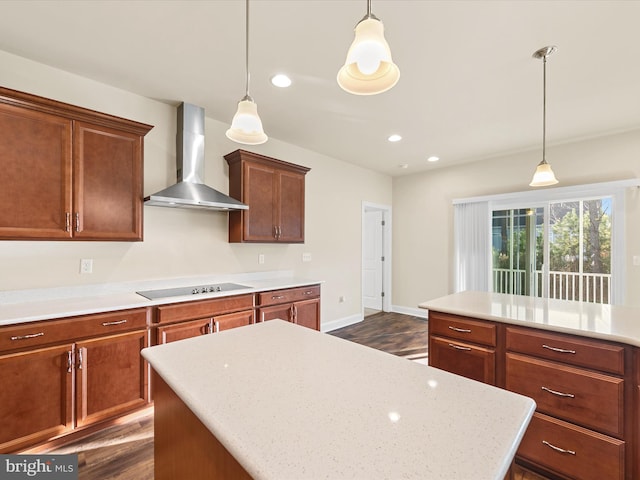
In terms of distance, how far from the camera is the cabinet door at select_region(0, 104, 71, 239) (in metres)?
1.92

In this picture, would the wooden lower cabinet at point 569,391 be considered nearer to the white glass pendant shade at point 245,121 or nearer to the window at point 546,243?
the white glass pendant shade at point 245,121

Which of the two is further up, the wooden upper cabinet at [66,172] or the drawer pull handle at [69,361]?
the wooden upper cabinet at [66,172]

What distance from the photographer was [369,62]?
1.05 m

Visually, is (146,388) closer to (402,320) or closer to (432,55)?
(432,55)

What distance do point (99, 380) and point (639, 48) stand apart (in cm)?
440

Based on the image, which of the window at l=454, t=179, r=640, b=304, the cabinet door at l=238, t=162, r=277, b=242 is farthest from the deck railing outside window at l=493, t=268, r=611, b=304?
the cabinet door at l=238, t=162, r=277, b=242

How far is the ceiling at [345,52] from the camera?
5.84 feet

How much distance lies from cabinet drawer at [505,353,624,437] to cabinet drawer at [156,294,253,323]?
214 centimetres

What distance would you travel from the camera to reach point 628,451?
146 cm

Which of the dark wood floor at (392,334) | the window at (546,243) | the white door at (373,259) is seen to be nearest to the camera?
the window at (546,243)

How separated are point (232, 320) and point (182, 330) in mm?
446

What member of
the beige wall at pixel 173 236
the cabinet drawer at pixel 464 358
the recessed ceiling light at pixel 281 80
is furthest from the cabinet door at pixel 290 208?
the cabinet drawer at pixel 464 358

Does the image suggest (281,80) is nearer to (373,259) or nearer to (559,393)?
(559,393)

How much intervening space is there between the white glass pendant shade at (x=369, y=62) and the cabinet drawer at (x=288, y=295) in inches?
90.0
